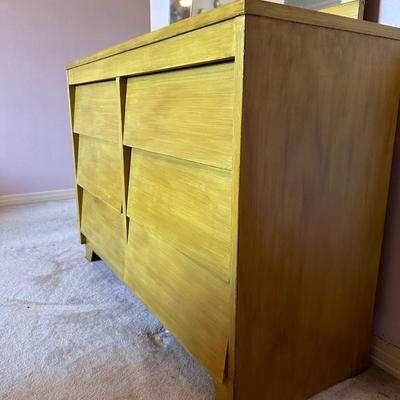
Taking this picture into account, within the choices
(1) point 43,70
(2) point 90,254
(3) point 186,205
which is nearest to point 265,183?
(3) point 186,205

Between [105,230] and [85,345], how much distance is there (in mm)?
468

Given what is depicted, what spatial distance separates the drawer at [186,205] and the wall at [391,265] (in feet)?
1.78

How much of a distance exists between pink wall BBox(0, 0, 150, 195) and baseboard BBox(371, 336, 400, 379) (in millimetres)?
2614

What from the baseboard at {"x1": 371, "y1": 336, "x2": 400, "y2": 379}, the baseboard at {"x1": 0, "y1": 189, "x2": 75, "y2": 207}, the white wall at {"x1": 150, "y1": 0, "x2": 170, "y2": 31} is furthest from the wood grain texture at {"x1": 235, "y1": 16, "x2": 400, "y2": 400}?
the baseboard at {"x1": 0, "y1": 189, "x2": 75, "y2": 207}

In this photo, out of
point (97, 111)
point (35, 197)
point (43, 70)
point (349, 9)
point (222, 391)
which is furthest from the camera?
point (35, 197)

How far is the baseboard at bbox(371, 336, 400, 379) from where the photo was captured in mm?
1124

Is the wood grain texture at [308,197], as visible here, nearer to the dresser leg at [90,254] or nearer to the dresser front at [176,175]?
the dresser front at [176,175]

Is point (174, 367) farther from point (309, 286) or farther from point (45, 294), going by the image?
point (45, 294)

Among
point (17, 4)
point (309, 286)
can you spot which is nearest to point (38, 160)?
point (17, 4)

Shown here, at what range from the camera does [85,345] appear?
1271 mm

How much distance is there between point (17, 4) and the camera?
107 inches

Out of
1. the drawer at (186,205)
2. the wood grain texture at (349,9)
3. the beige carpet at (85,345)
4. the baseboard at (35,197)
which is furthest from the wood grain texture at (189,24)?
the baseboard at (35,197)

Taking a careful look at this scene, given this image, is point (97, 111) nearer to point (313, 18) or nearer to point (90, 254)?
point (90, 254)

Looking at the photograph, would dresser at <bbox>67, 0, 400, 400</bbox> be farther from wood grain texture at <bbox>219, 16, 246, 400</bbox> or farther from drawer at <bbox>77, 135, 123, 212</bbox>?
drawer at <bbox>77, 135, 123, 212</bbox>
